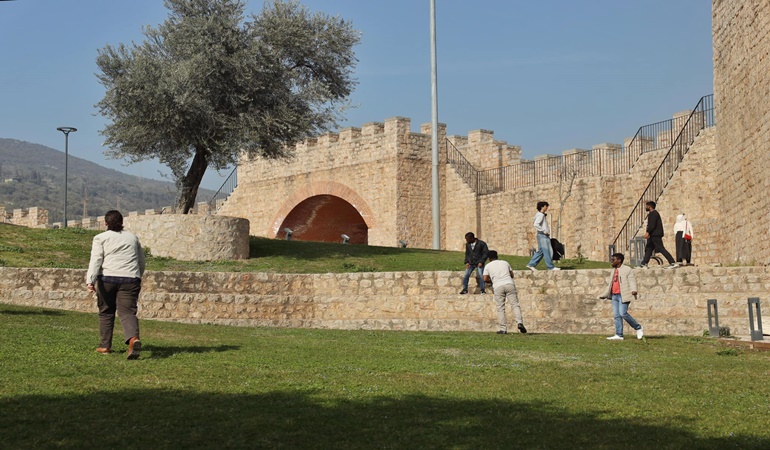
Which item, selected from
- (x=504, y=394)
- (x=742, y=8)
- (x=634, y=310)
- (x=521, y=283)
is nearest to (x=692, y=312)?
(x=634, y=310)

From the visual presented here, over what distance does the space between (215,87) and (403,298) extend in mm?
7351

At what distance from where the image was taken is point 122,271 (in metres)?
10.7

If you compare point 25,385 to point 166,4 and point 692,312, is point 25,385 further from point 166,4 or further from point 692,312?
point 166,4

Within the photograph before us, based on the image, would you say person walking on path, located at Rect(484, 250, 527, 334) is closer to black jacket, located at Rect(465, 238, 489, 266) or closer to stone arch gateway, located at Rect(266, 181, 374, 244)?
black jacket, located at Rect(465, 238, 489, 266)

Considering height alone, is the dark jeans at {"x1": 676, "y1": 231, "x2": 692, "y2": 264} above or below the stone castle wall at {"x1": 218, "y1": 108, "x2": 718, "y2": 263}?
below

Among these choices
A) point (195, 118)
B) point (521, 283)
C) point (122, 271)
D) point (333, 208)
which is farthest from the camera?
point (333, 208)

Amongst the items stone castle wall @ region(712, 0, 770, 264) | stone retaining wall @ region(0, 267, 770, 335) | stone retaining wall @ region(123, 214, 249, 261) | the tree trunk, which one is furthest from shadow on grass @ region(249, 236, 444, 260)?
stone castle wall @ region(712, 0, 770, 264)

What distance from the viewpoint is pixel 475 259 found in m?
19.8

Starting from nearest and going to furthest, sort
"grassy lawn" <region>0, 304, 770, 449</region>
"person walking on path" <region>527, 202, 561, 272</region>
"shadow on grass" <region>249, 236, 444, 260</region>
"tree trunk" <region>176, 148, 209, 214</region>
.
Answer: "grassy lawn" <region>0, 304, 770, 449</region>
"person walking on path" <region>527, 202, 561, 272</region>
"shadow on grass" <region>249, 236, 444, 260</region>
"tree trunk" <region>176, 148, 209, 214</region>

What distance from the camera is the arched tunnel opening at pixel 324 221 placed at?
37.4m

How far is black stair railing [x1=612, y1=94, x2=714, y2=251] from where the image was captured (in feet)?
83.6

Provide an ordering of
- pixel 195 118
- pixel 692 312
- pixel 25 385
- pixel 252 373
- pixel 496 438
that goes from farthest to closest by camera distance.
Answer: pixel 195 118 → pixel 692 312 → pixel 252 373 → pixel 25 385 → pixel 496 438

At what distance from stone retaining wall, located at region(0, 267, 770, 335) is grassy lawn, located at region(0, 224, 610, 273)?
142 centimetres

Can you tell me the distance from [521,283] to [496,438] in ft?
43.0
